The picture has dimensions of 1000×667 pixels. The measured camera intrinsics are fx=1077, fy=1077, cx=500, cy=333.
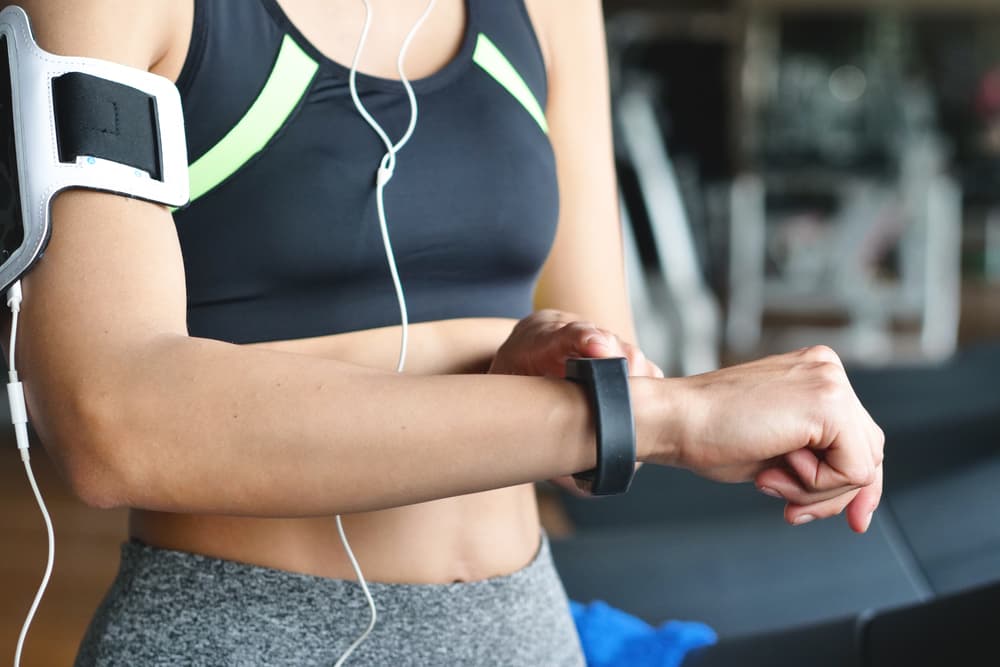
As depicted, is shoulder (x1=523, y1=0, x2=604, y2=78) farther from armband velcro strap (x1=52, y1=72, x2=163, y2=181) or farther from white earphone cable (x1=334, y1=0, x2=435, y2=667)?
armband velcro strap (x1=52, y1=72, x2=163, y2=181)

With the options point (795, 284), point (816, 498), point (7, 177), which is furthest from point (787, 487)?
point (795, 284)

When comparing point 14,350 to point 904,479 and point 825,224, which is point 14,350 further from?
point 825,224

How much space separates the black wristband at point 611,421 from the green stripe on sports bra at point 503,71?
0.39 metres

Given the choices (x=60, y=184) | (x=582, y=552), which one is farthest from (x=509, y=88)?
(x=582, y=552)

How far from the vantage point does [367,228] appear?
82 cm

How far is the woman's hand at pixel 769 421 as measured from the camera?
0.63 metres

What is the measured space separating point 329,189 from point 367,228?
41 mm

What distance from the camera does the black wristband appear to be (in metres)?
0.61

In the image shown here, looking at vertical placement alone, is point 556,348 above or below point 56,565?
above

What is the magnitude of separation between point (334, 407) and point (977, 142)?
35.4 feet

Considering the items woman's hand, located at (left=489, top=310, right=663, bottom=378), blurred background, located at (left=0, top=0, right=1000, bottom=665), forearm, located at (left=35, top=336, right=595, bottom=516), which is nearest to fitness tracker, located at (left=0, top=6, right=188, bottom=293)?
forearm, located at (left=35, top=336, right=595, bottom=516)

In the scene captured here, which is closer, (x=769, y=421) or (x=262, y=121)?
(x=769, y=421)

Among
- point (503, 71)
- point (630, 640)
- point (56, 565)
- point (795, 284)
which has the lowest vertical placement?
point (795, 284)

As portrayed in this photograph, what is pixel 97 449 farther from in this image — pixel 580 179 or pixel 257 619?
pixel 580 179
